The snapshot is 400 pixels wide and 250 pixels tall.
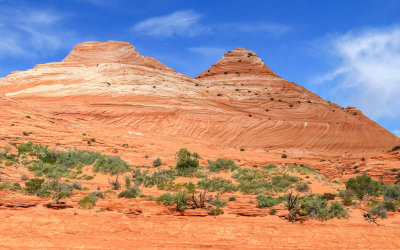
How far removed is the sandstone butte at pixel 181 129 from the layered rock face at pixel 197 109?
0.59 feet

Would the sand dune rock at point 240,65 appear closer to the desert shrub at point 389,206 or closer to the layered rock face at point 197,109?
the layered rock face at point 197,109

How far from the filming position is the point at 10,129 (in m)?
23.3

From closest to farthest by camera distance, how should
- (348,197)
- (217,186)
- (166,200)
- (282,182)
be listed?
(166,200) → (348,197) → (217,186) → (282,182)

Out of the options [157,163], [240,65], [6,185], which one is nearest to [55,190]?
[6,185]

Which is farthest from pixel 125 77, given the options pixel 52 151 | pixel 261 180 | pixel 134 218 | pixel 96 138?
pixel 134 218

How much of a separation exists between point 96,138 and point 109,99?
16.7 m

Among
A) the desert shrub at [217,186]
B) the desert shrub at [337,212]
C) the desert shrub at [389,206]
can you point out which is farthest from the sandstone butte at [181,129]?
the desert shrub at [217,186]

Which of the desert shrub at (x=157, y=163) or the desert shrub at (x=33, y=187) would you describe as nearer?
the desert shrub at (x=33, y=187)

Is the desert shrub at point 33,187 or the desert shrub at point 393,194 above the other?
the desert shrub at point 393,194

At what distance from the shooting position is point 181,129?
3738cm

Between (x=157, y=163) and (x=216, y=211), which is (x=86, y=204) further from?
(x=157, y=163)

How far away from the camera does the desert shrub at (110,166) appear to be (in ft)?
60.5

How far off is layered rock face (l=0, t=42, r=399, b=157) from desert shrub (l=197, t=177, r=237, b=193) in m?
12.9

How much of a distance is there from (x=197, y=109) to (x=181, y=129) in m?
6.32
